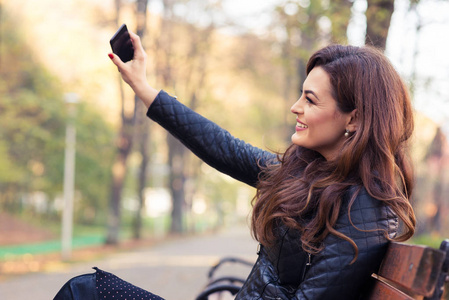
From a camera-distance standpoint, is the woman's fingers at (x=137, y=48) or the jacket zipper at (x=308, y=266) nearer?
the jacket zipper at (x=308, y=266)

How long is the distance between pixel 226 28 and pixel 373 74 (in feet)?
74.5

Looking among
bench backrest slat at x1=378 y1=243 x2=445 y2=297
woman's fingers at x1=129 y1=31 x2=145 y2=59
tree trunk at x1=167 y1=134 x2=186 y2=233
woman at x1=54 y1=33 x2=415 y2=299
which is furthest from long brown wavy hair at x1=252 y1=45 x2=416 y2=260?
tree trunk at x1=167 y1=134 x2=186 y2=233

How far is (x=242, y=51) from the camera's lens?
2434cm

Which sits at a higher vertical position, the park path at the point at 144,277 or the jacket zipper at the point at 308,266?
the jacket zipper at the point at 308,266

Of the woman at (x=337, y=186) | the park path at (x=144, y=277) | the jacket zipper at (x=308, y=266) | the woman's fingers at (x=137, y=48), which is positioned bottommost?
the park path at (x=144, y=277)

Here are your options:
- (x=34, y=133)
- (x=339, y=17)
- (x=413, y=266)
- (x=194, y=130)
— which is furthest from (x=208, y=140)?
(x=34, y=133)

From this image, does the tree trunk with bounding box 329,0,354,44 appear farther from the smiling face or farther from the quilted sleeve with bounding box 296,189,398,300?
the quilted sleeve with bounding box 296,189,398,300

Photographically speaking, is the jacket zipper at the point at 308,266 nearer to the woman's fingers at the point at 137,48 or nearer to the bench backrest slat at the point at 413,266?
the bench backrest slat at the point at 413,266

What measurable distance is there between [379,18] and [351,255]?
247 inches

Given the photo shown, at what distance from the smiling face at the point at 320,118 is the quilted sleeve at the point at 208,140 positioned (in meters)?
0.38

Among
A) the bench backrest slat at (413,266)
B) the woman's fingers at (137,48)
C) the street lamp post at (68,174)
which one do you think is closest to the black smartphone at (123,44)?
the woman's fingers at (137,48)

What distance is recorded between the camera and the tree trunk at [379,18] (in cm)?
772

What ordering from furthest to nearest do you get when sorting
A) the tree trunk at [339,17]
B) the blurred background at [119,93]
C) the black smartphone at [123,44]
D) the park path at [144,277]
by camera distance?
the blurred background at [119,93], the park path at [144,277], the tree trunk at [339,17], the black smartphone at [123,44]

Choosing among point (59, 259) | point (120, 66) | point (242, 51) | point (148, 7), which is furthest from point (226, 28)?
point (120, 66)
